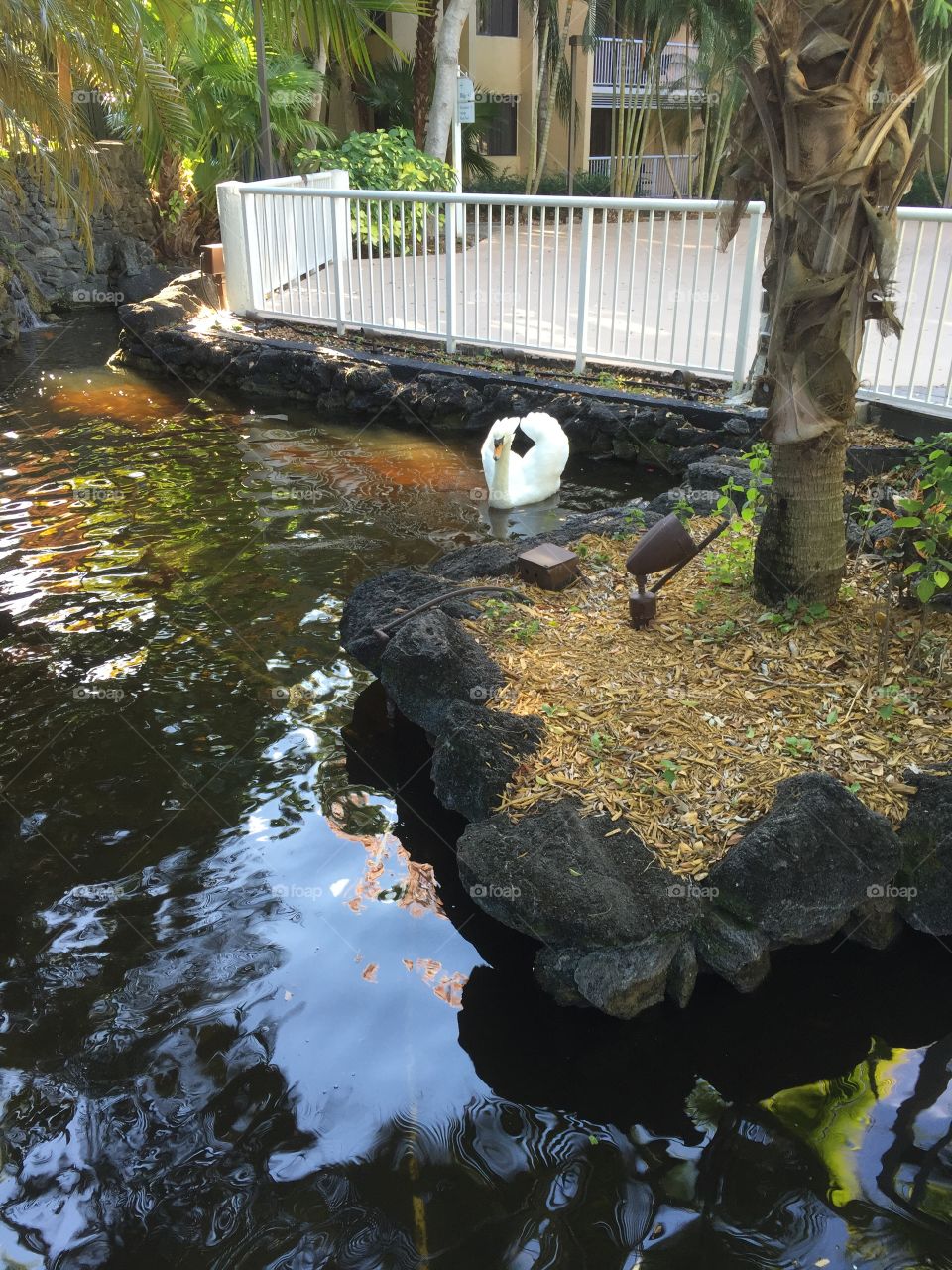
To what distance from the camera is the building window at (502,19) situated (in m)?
23.5

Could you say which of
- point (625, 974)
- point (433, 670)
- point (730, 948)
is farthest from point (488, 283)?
point (625, 974)

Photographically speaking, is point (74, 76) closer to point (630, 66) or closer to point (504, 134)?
point (504, 134)

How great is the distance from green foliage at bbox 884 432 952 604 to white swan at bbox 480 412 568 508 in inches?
138

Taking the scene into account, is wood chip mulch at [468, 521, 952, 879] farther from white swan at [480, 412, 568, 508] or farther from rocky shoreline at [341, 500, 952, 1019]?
white swan at [480, 412, 568, 508]

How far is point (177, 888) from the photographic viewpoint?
4445 mm

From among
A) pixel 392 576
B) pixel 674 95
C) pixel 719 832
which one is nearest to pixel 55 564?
pixel 392 576

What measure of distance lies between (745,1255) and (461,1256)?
834 mm

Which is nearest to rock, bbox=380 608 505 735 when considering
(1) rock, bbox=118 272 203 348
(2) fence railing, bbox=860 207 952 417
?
(2) fence railing, bbox=860 207 952 417

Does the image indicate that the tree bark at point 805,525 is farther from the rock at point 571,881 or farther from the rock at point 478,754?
the rock at point 571,881

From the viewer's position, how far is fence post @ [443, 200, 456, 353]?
1027 centimetres

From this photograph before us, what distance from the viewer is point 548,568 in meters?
5.70

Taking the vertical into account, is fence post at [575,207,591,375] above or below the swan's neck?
above

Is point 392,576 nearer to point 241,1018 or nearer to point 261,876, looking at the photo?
point 261,876

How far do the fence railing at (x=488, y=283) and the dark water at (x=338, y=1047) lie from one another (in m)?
5.15
